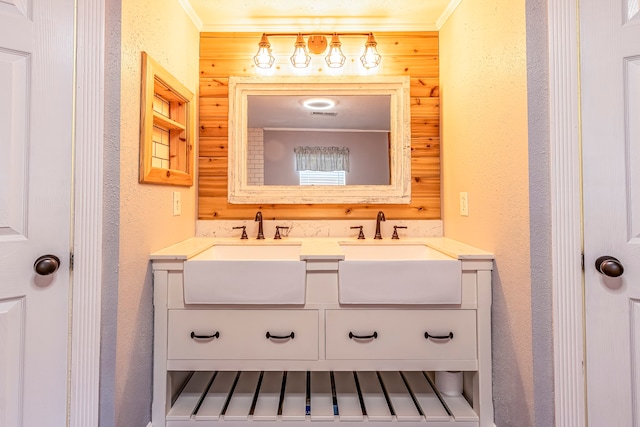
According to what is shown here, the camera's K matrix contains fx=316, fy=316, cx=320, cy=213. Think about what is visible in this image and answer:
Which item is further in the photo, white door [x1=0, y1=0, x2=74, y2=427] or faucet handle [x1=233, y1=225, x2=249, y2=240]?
faucet handle [x1=233, y1=225, x2=249, y2=240]

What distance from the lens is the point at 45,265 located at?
101cm

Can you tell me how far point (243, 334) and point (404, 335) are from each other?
70cm

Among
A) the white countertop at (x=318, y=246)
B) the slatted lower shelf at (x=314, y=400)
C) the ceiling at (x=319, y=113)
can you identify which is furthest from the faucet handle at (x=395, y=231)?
the slatted lower shelf at (x=314, y=400)

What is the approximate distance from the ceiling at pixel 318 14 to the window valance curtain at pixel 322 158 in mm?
751

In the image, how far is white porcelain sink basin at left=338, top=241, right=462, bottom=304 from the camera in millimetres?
1363

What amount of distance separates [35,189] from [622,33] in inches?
78.0

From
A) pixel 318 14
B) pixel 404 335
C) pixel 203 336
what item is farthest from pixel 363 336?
pixel 318 14

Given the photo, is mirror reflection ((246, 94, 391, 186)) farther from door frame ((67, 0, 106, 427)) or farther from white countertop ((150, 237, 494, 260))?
door frame ((67, 0, 106, 427))

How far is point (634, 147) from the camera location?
1033 mm

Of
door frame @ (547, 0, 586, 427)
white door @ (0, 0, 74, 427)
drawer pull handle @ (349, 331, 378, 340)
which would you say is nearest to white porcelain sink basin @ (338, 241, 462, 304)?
drawer pull handle @ (349, 331, 378, 340)

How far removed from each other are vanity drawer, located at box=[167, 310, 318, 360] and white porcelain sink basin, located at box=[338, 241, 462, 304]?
0.22 m

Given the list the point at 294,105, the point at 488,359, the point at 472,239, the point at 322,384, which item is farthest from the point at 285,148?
the point at 488,359

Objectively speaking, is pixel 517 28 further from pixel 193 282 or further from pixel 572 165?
pixel 193 282

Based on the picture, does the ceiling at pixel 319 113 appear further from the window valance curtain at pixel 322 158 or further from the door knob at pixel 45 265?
the door knob at pixel 45 265
